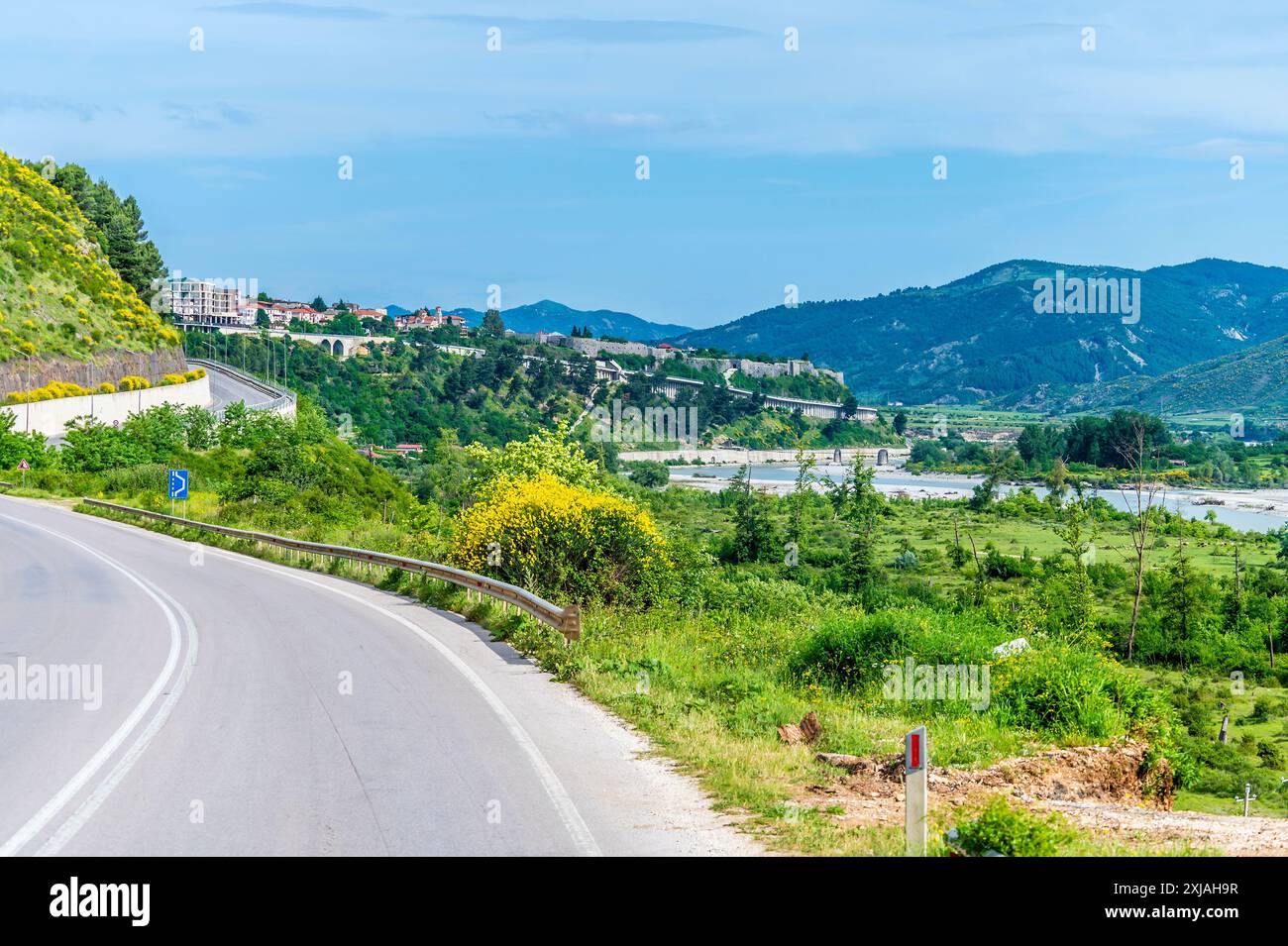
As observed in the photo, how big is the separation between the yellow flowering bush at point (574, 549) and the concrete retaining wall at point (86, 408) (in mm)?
49820

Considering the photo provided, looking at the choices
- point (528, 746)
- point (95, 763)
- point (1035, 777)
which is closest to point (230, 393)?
point (95, 763)

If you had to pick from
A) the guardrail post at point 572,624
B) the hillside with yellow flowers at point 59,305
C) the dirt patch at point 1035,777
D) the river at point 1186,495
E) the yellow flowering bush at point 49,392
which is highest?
the hillside with yellow flowers at point 59,305

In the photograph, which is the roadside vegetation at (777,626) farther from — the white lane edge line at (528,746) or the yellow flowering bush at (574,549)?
the white lane edge line at (528,746)

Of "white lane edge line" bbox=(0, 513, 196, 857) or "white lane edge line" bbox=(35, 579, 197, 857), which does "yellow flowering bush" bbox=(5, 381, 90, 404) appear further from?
"white lane edge line" bbox=(35, 579, 197, 857)

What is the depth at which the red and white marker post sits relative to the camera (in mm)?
7238

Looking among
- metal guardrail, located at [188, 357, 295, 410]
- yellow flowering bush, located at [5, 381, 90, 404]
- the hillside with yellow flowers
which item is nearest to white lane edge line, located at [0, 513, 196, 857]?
yellow flowering bush, located at [5, 381, 90, 404]

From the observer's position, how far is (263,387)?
110m

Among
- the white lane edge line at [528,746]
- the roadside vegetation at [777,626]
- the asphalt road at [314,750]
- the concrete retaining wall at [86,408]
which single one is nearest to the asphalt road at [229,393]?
the concrete retaining wall at [86,408]

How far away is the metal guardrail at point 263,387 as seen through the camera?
9012 centimetres

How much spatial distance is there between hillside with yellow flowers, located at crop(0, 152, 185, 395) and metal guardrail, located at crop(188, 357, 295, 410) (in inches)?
325

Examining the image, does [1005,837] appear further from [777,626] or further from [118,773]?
[777,626]
